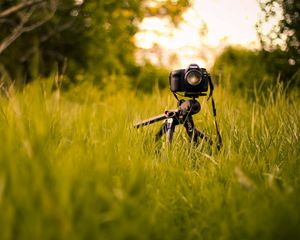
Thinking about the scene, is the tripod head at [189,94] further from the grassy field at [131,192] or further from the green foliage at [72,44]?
the green foliage at [72,44]

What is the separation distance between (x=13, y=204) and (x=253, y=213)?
87 centimetres

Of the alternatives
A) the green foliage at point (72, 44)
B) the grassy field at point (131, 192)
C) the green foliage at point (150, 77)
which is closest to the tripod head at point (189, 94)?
the grassy field at point (131, 192)

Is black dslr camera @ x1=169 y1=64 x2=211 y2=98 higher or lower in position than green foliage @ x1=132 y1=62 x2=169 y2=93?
lower

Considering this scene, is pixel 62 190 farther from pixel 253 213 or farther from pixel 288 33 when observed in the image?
pixel 288 33

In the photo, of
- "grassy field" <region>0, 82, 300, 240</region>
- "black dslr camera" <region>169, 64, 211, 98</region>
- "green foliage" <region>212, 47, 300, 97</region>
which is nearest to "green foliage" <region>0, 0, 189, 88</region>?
"green foliage" <region>212, 47, 300, 97</region>

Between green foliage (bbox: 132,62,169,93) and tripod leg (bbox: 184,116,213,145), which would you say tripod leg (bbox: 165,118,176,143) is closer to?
tripod leg (bbox: 184,116,213,145)

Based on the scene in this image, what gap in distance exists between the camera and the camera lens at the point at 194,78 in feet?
7.47

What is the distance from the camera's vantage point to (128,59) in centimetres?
945

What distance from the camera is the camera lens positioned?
2.28 meters

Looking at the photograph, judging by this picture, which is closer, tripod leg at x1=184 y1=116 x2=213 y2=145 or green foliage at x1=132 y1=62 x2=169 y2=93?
tripod leg at x1=184 y1=116 x2=213 y2=145

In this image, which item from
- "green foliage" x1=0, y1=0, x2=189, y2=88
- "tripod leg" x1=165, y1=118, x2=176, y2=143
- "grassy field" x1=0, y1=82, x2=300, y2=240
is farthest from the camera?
"green foliage" x1=0, y1=0, x2=189, y2=88

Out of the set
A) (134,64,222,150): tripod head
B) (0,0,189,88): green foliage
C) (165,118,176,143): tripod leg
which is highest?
(0,0,189,88): green foliage

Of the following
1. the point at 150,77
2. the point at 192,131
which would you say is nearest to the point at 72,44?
the point at 150,77

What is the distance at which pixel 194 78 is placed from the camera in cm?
228
